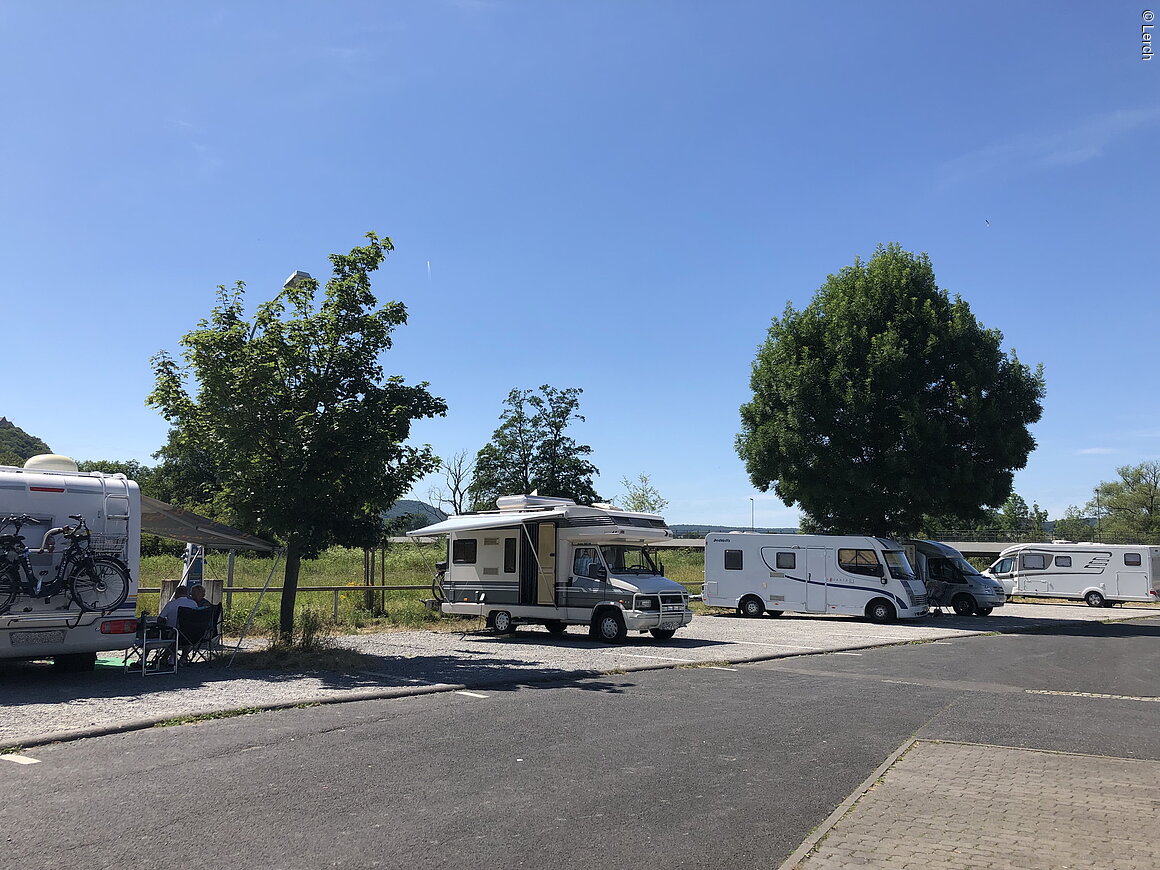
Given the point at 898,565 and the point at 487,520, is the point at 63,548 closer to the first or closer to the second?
the point at 487,520

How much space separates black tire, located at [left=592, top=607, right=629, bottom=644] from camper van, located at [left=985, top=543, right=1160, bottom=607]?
26.6m

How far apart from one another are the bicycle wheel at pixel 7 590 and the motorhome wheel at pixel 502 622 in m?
10.6

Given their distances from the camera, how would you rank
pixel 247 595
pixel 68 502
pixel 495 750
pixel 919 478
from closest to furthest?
pixel 495 750, pixel 68 502, pixel 247 595, pixel 919 478

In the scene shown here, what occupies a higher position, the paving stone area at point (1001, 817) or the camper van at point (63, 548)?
the camper van at point (63, 548)

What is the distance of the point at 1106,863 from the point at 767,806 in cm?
202

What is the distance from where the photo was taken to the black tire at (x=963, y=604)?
95.2 feet

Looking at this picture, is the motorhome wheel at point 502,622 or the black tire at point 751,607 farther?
the black tire at point 751,607

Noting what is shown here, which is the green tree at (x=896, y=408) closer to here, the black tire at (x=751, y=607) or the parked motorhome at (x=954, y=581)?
the parked motorhome at (x=954, y=581)

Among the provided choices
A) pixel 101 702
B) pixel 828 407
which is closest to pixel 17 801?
pixel 101 702

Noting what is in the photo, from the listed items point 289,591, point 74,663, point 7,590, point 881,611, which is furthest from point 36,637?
point 881,611

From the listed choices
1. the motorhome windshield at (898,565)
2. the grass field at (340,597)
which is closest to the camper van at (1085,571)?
the grass field at (340,597)

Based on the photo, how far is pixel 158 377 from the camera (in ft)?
48.9

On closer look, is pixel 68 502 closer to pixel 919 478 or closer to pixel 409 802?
pixel 409 802

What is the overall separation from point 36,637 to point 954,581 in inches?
1033
